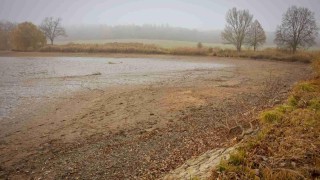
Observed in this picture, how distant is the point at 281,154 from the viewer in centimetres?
612

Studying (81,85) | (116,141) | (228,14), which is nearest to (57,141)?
(116,141)

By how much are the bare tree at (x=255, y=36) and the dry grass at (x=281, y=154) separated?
47747 mm

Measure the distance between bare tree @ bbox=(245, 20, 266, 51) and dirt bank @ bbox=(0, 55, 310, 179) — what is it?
37.8 m

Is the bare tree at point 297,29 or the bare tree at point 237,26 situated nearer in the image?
the bare tree at point 297,29

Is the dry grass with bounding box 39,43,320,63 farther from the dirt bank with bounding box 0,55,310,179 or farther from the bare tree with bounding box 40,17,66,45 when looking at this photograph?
the dirt bank with bounding box 0,55,310,179

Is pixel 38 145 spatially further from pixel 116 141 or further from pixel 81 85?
pixel 81 85

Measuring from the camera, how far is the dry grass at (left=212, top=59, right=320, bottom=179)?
539cm

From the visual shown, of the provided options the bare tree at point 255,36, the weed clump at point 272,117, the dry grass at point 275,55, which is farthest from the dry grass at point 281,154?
the bare tree at point 255,36

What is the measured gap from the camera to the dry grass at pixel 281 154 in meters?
5.39

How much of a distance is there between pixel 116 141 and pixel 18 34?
195 feet

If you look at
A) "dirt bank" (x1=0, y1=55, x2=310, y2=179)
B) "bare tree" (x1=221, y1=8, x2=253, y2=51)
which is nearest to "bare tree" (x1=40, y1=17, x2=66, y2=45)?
"bare tree" (x1=221, y1=8, x2=253, y2=51)

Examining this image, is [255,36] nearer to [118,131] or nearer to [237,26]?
[237,26]

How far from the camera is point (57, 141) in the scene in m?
9.77

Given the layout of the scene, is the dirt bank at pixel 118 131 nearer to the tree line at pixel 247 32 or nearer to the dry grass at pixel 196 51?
the dry grass at pixel 196 51
